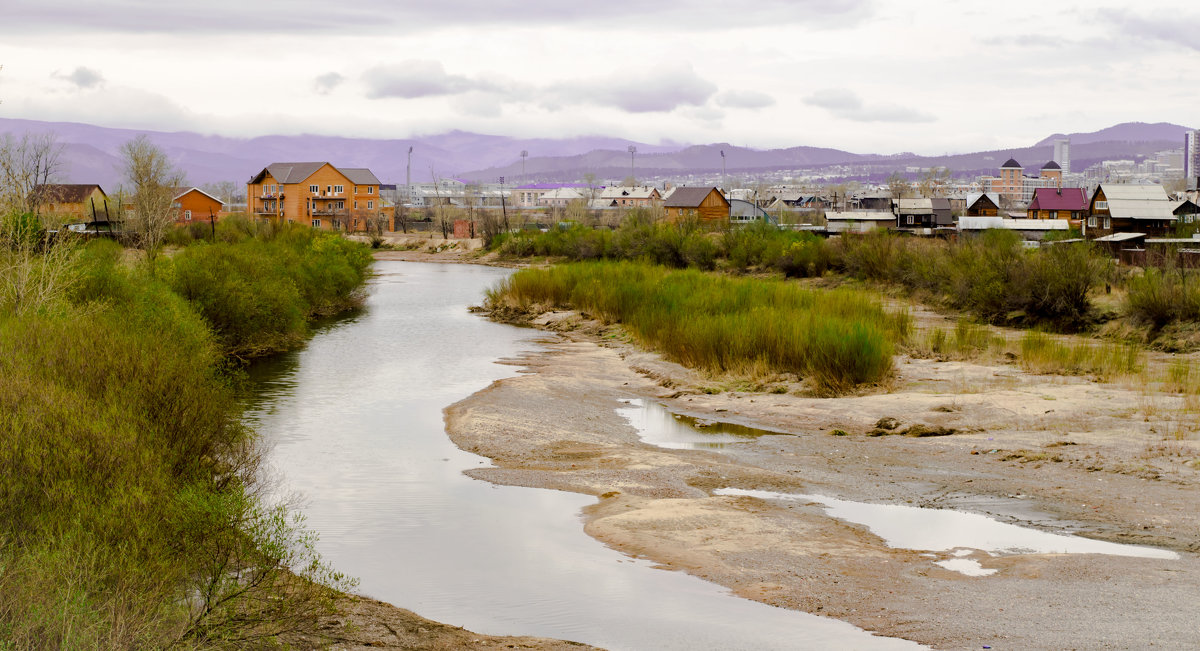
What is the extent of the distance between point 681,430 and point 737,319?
26.1 ft

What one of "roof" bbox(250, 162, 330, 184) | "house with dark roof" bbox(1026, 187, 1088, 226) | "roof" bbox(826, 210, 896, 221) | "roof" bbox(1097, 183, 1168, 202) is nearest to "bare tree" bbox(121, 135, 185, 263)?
"roof" bbox(250, 162, 330, 184)

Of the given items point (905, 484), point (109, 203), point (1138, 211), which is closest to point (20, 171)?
point (905, 484)

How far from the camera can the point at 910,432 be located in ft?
60.9

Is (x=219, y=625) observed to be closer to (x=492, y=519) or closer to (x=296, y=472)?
(x=492, y=519)

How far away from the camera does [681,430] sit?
2028 centimetres

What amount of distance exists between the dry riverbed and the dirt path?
0.03 metres

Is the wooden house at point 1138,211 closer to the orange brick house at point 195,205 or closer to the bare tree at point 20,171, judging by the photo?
the bare tree at point 20,171

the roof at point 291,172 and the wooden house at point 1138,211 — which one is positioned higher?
the roof at point 291,172

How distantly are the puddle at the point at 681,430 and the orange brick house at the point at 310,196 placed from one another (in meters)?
91.7

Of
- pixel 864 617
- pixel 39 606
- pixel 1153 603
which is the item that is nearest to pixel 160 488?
pixel 39 606

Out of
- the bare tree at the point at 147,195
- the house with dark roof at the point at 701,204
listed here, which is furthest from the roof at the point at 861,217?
the bare tree at the point at 147,195

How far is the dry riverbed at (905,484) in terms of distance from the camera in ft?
33.2

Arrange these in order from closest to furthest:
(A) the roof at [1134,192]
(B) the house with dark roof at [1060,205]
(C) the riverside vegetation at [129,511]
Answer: (C) the riverside vegetation at [129,511], (A) the roof at [1134,192], (B) the house with dark roof at [1060,205]

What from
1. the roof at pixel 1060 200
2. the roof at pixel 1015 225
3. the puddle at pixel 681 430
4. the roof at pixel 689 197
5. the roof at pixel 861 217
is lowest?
the puddle at pixel 681 430
